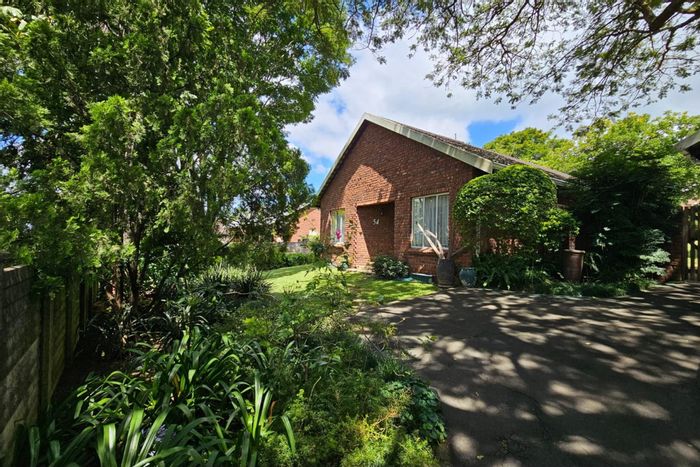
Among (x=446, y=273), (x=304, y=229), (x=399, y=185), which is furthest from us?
(x=304, y=229)

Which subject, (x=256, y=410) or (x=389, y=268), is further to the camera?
(x=389, y=268)

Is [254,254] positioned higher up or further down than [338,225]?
further down

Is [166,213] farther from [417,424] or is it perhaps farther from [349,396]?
[417,424]

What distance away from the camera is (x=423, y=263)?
9.76 meters

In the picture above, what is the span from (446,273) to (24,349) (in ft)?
25.9

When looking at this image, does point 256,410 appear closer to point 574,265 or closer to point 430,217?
point 574,265

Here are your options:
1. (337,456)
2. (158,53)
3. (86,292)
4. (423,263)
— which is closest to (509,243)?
(423,263)

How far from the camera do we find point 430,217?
987 cm

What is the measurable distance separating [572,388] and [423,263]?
274 inches

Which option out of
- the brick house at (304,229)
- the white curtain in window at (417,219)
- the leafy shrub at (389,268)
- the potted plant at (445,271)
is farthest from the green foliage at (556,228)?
the brick house at (304,229)

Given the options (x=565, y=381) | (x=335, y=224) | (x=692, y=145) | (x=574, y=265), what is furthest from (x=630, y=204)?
(x=335, y=224)

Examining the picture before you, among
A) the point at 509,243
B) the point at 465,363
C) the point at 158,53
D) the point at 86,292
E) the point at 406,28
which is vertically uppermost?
the point at 406,28

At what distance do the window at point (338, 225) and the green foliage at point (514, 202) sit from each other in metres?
7.24

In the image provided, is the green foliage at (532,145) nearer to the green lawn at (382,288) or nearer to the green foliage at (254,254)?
the green lawn at (382,288)
